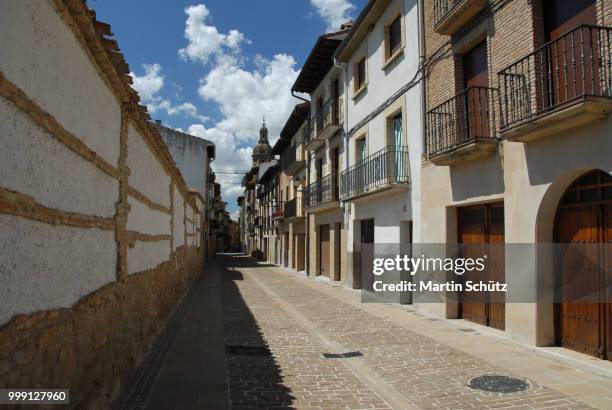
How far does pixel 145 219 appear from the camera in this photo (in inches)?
292

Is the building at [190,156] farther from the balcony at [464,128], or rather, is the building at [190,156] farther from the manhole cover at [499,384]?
the manhole cover at [499,384]

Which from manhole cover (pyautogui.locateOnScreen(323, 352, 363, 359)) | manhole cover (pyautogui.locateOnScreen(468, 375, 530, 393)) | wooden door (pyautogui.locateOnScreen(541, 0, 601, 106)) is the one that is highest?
wooden door (pyautogui.locateOnScreen(541, 0, 601, 106))

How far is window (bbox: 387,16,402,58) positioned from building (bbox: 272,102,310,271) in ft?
30.7

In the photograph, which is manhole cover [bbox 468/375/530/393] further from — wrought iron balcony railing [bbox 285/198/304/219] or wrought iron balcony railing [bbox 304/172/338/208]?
wrought iron balcony railing [bbox 285/198/304/219]

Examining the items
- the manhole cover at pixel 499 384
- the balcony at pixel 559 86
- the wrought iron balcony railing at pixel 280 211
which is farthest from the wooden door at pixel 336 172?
the manhole cover at pixel 499 384

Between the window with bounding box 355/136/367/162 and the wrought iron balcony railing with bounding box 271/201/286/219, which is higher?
the window with bounding box 355/136/367/162

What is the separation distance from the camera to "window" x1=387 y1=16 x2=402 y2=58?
1234 centimetres

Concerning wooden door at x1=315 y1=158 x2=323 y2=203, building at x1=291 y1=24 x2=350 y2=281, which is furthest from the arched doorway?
wooden door at x1=315 y1=158 x2=323 y2=203

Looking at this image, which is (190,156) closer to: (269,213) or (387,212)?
(269,213)

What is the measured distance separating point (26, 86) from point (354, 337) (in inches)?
263

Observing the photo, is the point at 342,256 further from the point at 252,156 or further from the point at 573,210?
the point at 252,156

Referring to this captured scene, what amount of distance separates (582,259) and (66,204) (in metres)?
6.40

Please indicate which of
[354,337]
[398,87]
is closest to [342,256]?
[398,87]

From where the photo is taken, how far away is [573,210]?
6797 mm
